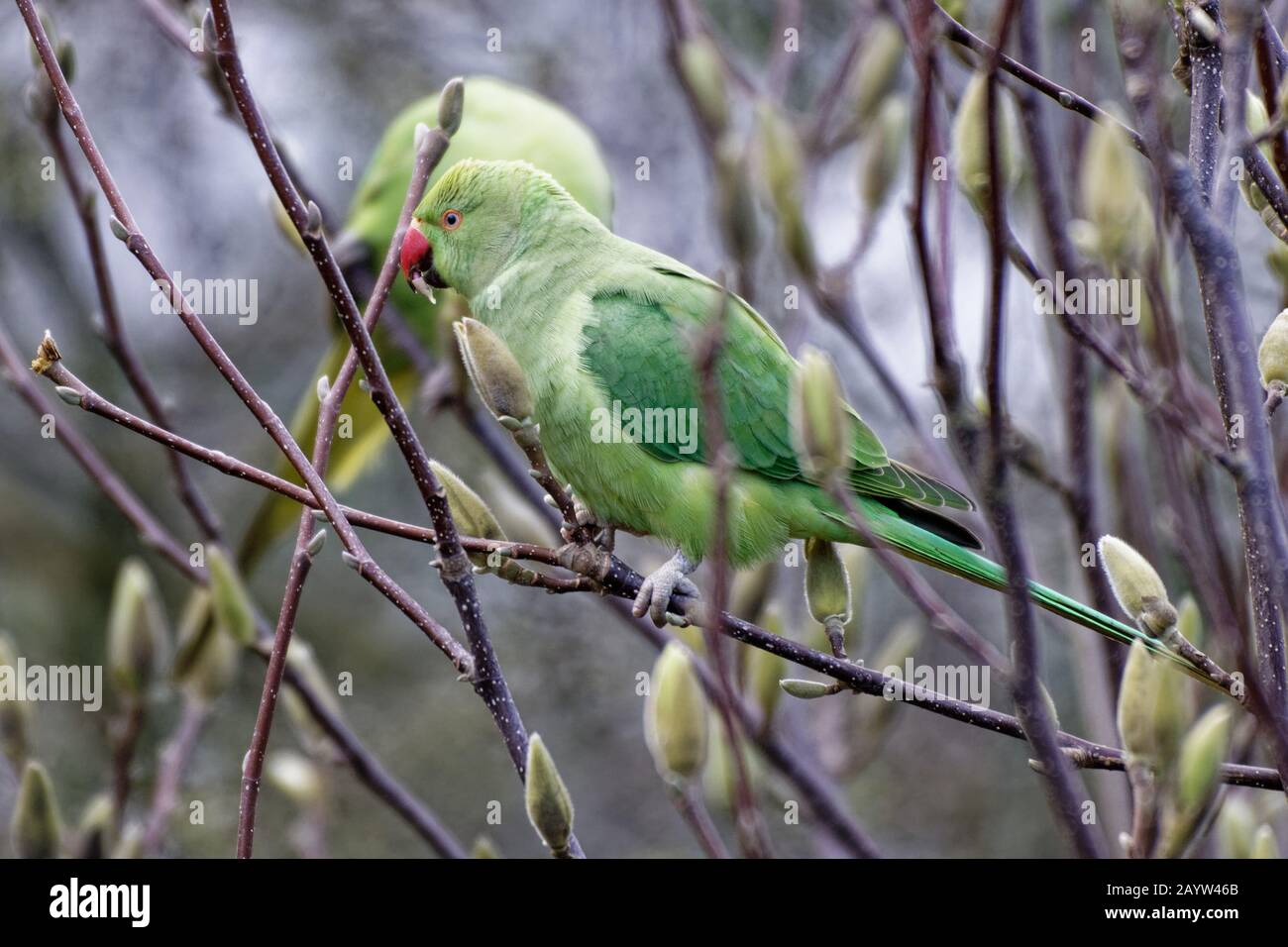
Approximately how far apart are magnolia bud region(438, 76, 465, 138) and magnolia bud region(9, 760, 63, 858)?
3.60 ft

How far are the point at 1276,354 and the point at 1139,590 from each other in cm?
35

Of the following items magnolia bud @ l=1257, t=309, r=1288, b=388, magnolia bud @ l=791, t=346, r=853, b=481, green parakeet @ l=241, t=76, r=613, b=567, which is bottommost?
magnolia bud @ l=791, t=346, r=853, b=481

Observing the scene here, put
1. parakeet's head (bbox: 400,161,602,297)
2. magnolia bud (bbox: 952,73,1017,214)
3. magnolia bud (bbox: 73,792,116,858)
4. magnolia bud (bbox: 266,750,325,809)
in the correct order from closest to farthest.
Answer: magnolia bud (bbox: 952,73,1017,214), magnolia bud (bbox: 73,792,116,858), magnolia bud (bbox: 266,750,325,809), parakeet's head (bbox: 400,161,602,297)

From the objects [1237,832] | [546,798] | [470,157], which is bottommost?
[1237,832]

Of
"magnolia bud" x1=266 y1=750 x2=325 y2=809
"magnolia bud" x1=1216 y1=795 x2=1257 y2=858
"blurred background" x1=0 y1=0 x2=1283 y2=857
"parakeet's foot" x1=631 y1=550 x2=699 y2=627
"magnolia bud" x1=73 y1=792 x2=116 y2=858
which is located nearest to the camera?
"magnolia bud" x1=1216 y1=795 x2=1257 y2=858

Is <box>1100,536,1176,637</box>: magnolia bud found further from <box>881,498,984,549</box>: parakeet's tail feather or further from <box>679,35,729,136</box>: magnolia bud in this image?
<box>679,35,729,136</box>: magnolia bud

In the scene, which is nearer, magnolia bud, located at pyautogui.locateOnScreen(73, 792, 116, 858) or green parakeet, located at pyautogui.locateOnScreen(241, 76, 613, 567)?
magnolia bud, located at pyautogui.locateOnScreen(73, 792, 116, 858)

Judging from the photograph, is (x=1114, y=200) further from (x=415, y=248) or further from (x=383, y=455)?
(x=383, y=455)

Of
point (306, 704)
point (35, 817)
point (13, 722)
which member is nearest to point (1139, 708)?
point (306, 704)

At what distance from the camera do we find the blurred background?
18.0 feet

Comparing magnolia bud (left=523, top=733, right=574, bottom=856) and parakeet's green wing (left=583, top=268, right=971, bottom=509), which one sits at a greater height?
parakeet's green wing (left=583, top=268, right=971, bottom=509)

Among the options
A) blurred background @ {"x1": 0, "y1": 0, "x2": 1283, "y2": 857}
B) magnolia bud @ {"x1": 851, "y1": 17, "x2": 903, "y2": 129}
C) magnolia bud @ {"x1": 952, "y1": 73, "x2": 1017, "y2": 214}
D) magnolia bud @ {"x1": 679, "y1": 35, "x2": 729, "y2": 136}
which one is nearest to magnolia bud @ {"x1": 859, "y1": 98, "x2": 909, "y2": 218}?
magnolia bud @ {"x1": 851, "y1": 17, "x2": 903, "y2": 129}

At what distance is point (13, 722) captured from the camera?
1911 millimetres
